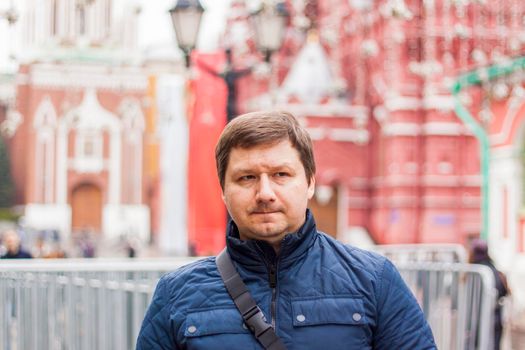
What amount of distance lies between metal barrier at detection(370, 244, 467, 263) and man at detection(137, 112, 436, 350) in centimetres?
843

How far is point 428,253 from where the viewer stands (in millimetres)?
11391

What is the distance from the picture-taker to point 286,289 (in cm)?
235

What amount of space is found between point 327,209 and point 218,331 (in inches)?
1073

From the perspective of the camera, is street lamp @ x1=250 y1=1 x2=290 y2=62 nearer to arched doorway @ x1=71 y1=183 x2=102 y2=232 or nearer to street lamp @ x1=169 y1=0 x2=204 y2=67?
street lamp @ x1=169 y1=0 x2=204 y2=67

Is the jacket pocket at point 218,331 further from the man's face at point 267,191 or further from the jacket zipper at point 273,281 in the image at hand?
the man's face at point 267,191

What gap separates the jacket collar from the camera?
7.75ft

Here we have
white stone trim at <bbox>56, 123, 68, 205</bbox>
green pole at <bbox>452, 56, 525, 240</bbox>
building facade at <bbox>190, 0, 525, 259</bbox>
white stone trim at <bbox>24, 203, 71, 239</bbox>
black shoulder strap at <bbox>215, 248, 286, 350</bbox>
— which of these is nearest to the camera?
black shoulder strap at <bbox>215, 248, 286, 350</bbox>

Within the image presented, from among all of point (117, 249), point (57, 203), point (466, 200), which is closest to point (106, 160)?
point (57, 203)

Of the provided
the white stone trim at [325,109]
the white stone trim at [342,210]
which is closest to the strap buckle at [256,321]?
the white stone trim at [325,109]

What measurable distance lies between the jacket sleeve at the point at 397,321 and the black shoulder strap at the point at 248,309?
0.28m

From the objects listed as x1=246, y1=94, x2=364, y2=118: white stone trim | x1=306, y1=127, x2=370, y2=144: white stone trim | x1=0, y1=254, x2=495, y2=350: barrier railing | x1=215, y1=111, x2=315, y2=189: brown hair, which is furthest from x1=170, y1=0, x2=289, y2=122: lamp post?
x1=306, y1=127, x2=370, y2=144: white stone trim

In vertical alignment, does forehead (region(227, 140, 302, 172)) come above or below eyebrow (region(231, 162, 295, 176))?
above

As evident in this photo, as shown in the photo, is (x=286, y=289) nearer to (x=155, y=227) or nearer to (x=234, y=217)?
(x=234, y=217)

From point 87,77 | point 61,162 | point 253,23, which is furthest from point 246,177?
point 87,77
